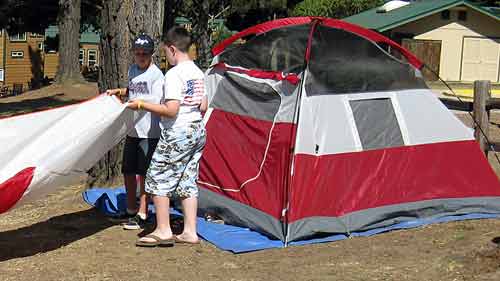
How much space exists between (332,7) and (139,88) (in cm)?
3496

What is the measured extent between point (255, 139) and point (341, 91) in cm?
87

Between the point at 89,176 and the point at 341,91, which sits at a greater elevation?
the point at 341,91

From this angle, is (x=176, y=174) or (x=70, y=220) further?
(x=70, y=220)

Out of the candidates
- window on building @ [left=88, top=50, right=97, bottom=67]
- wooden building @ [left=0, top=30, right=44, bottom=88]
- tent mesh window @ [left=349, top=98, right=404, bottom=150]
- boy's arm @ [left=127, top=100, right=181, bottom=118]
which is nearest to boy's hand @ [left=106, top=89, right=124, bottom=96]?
boy's arm @ [left=127, top=100, right=181, bottom=118]

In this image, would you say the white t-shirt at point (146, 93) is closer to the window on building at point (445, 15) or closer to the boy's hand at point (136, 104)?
the boy's hand at point (136, 104)

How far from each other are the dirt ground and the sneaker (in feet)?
0.30

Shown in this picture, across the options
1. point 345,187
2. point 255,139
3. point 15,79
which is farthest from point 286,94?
point 15,79

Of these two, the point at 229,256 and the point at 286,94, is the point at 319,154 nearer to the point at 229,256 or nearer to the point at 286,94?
the point at 286,94

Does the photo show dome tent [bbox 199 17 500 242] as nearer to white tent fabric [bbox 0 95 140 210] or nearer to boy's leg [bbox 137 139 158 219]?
boy's leg [bbox 137 139 158 219]

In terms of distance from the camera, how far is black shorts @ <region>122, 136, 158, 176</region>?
6.20 metres

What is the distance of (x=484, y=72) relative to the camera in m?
34.2

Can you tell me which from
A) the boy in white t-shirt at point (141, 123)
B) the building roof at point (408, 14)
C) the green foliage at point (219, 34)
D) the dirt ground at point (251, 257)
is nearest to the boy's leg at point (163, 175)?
the dirt ground at point (251, 257)

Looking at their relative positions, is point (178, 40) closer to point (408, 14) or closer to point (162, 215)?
point (162, 215)

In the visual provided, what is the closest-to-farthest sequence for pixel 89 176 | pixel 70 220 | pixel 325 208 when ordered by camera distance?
pixel 325 208 < pixel 70 220 < pixel 89 176
